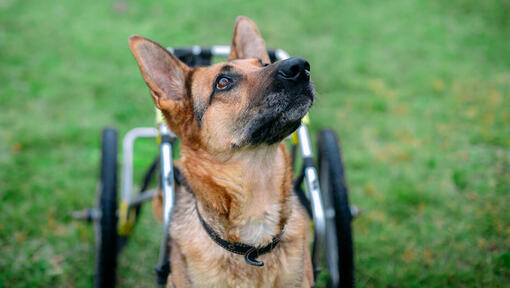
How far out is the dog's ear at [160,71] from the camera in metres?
2.29

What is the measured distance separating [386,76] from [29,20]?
725 cm

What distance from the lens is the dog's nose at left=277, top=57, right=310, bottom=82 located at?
2068mm

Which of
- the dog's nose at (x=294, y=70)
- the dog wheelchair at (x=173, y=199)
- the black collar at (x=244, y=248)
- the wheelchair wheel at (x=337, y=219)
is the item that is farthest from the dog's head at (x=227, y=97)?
the wheelchair wheel at (x=337, y=219)

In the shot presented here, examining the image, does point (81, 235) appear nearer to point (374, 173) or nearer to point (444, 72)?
point (374, 173)

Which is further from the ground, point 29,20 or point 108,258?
point 29,20

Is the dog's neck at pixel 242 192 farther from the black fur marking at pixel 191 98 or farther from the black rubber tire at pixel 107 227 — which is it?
the black rubber tire at pixel 107 227

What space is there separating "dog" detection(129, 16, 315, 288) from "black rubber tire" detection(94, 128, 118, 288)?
0.80 meters

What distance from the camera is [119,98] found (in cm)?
589

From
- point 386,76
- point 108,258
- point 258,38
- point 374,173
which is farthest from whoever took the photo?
point 386,76

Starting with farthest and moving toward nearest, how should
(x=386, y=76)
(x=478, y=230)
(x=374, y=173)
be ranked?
(x=386, y=76)
(x=374, y=173)
(x=478, y=230)

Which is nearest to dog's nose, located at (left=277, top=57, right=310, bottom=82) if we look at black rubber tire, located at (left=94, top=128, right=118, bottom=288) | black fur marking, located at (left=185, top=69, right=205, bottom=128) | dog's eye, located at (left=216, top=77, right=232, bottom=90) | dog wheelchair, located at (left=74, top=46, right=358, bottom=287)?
dog's eye, located at (left=216, top=77, right=232, bottom=90)

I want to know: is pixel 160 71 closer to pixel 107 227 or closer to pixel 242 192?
pixel 242 192

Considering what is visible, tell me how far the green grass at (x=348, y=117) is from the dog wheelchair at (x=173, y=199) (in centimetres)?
52

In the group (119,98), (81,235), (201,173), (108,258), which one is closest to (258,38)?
(201,173)
